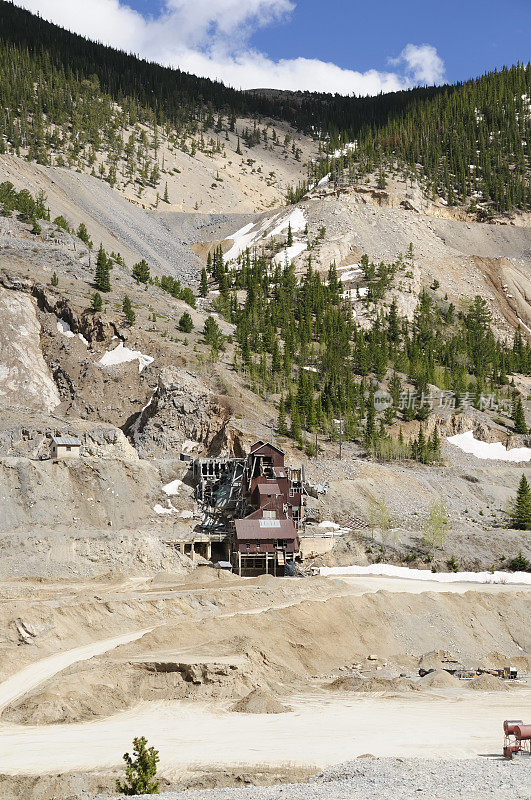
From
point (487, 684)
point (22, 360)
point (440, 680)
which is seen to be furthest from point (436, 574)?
point (22, 360)

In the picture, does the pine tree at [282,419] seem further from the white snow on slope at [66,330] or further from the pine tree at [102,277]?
the pine tree at [102,277]

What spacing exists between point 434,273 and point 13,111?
93025mm

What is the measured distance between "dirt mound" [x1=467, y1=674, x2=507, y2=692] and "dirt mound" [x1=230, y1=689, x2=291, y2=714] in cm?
1100

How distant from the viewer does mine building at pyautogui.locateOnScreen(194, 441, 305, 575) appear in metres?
75.4

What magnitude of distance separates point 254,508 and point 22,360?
3985cm

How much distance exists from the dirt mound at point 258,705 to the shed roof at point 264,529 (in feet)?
121

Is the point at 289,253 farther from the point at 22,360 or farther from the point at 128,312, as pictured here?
the point at 22,360

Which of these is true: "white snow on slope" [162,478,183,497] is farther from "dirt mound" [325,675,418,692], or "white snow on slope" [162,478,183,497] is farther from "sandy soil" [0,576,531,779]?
"dirt mound" [325,675,418,692]

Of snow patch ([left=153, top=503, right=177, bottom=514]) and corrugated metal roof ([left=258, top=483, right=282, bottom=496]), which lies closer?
corrugated metal roof ([left=258, top=483, right=282, bottom=496])

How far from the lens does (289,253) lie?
6437 inches

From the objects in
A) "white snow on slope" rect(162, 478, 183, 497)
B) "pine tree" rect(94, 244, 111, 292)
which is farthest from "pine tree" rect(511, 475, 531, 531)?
"pine tree" rect(94, 244, 111, 292)

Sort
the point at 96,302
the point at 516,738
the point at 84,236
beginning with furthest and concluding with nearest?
the point at 84,236, the point at 96,302, the point at 516,738

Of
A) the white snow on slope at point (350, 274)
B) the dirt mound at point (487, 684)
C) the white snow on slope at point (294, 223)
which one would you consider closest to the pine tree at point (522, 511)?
the dirt mound at point (487, 684)

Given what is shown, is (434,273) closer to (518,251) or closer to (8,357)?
(518,251)
